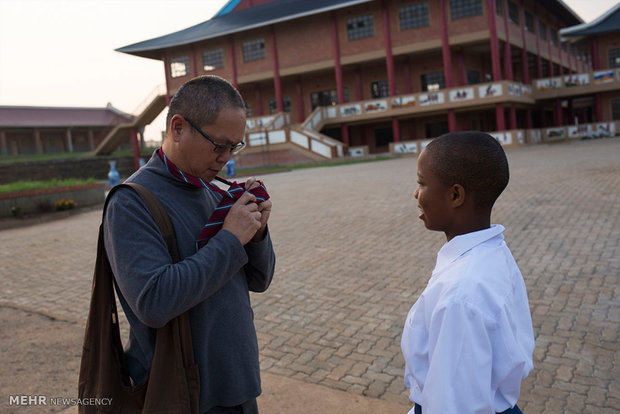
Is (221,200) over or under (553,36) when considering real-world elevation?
under

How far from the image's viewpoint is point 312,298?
18.5ft

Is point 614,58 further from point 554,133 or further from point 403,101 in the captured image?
point 403,101

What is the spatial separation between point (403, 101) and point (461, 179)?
30.7 m

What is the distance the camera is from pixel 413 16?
31312mm

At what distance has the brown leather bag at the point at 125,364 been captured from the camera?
1717mm

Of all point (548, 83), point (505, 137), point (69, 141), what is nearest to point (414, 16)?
point (505, 137)

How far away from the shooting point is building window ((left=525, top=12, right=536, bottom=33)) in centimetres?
3538

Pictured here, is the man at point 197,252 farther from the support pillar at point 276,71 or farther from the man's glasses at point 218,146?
the support pillar at point 276,71

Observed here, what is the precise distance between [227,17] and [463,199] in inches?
1677

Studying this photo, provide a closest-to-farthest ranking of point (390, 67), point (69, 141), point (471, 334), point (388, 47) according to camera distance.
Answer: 1. point (471, 334)
2. point (390, 67)
3. point (388, 47)
4. point (69, 141)

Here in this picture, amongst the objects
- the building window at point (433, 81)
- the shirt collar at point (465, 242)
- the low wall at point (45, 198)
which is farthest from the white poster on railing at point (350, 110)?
the shirt collar at point (465, 242)

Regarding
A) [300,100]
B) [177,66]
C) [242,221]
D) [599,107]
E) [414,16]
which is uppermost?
[177,66]

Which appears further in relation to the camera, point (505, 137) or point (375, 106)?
point (375, 106)

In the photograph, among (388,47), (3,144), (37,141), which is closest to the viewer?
(388,47)
